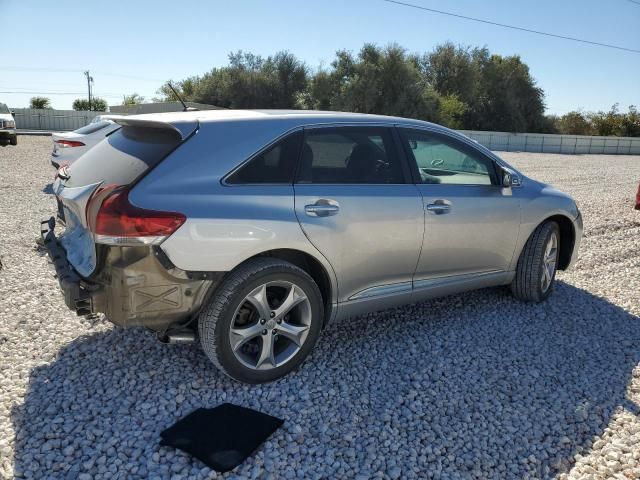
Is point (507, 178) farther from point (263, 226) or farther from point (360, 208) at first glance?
point (263, 226)

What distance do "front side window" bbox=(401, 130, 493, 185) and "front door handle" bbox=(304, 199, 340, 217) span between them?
94 cm

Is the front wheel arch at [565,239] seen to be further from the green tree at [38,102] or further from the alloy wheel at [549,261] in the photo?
the green tree at [38,102]

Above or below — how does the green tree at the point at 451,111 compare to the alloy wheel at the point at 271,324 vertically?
above

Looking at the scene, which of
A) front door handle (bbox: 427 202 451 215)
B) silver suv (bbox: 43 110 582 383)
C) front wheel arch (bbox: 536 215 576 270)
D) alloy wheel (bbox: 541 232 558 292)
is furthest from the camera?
front wheel arch (bbox: 536 215 576 270)

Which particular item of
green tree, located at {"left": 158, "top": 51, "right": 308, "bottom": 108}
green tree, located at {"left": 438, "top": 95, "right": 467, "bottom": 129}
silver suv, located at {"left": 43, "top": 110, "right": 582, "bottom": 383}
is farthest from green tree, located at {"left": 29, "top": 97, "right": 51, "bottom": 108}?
silver suv, located at {"left": 43, "top": 110, "right": 582, "bottom": 383}

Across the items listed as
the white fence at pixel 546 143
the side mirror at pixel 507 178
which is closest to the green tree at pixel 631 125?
the white fence at pixel 546 143

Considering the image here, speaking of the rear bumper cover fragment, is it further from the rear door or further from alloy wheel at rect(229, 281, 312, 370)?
the rear door

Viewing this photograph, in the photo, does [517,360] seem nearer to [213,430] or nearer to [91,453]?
[213,430]

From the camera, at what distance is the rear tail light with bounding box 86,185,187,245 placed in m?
2.94

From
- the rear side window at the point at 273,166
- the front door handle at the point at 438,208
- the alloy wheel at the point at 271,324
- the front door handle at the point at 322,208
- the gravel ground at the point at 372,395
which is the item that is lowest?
the gravel ground at the point at 372,395

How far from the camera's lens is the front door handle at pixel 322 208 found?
3469 millimetres

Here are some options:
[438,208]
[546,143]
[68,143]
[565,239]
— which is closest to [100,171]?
[438,208]

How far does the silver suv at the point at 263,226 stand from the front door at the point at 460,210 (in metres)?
0.01

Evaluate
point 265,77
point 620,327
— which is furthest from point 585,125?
point 620,327
